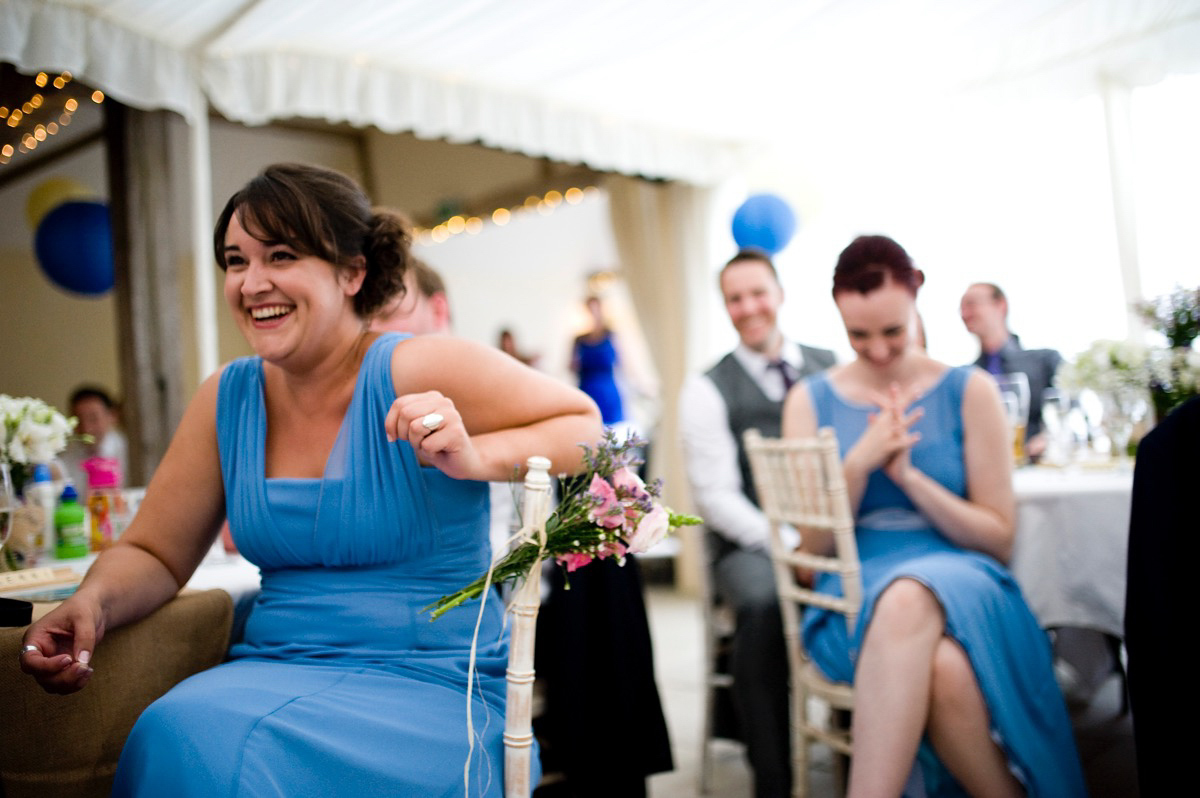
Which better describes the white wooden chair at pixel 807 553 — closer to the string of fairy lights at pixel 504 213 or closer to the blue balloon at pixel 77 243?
the blue balloon at pixel 77 243

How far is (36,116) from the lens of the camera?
6398 mm

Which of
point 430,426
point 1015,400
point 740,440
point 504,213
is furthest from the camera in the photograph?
point 504,213

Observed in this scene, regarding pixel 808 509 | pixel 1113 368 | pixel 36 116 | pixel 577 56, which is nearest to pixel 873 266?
pixel 808 509

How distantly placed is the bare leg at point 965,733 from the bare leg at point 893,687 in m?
0.03

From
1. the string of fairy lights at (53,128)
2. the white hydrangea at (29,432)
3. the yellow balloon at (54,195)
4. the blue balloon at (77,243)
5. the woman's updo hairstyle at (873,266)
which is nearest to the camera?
the white hydrangea at (29,432)

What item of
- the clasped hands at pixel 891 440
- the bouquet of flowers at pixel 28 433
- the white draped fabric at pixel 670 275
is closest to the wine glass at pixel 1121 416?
the clasped hands at pixel 891 440

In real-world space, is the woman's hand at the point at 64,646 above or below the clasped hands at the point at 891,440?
below

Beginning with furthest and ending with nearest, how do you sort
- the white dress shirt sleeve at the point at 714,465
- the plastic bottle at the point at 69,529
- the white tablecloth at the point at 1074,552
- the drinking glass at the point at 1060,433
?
the drinking glass at the point at 1060,433 → the white dress shirt sleeve at the point at 714,465 → the white tablecloth at the point at 1074,552 → the plastic bottle at the point at 69,529

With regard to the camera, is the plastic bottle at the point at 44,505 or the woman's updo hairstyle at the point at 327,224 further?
the plastic bottle at the point at 44,505

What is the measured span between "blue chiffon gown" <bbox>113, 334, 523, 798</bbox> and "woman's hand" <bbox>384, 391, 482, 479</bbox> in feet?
0.63

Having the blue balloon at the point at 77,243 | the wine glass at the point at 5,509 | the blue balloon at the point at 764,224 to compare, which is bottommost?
the wine glass at the point at 5,509

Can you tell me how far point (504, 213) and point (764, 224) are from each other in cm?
464

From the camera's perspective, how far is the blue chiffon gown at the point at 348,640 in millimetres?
1247

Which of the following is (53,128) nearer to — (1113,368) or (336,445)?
(336,445)
